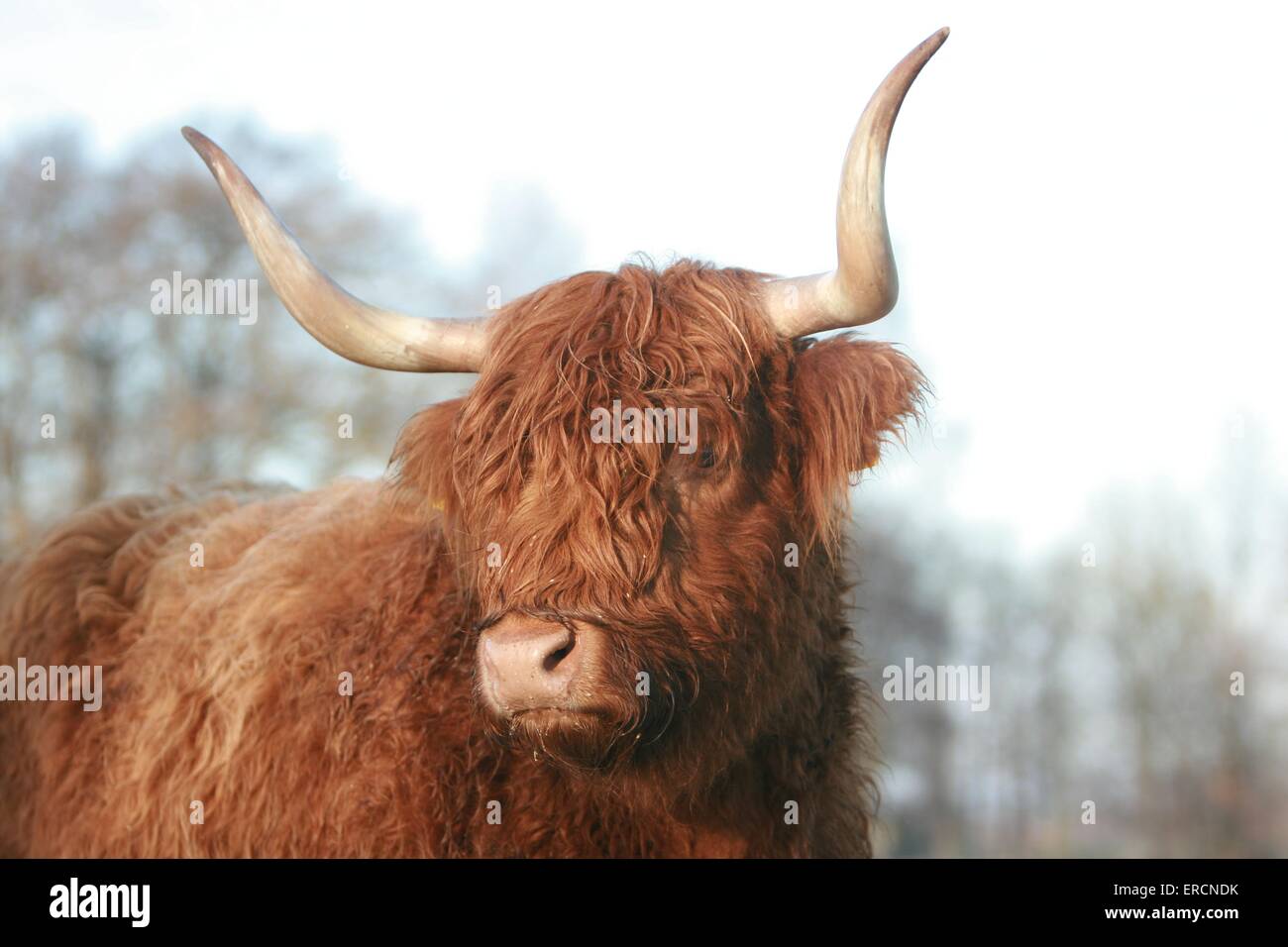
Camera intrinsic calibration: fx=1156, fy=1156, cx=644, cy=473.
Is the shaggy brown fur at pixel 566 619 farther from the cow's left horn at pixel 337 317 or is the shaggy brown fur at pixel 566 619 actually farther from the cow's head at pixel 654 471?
the cow's left horn at pixel 337 317

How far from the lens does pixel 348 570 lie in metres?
3.91

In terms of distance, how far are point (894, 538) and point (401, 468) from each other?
2070 centimetres

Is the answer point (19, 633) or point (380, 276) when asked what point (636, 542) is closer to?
point (19, 633)

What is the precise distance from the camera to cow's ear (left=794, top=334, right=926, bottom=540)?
348 cm

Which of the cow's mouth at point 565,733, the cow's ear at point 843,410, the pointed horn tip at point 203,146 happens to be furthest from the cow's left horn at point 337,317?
the cow's mouth at point 565,733

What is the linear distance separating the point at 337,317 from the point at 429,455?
0.51 m

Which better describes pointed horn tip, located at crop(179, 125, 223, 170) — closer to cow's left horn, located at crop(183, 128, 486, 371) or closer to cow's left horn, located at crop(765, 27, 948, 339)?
cow's left horn, located at crop(183, 128, 486, 371)

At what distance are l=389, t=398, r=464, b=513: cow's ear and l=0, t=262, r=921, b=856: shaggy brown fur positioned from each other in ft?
0.04

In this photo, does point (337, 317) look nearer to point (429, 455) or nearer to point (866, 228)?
point (429, 455)

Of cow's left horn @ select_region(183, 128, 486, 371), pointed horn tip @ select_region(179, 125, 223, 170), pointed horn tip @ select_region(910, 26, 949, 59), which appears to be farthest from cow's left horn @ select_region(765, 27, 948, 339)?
pointed horn tip @ select_region(179, 125, 223, 170)

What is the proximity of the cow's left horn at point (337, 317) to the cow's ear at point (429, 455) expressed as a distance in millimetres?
167

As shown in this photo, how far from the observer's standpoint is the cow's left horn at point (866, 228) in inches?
119
